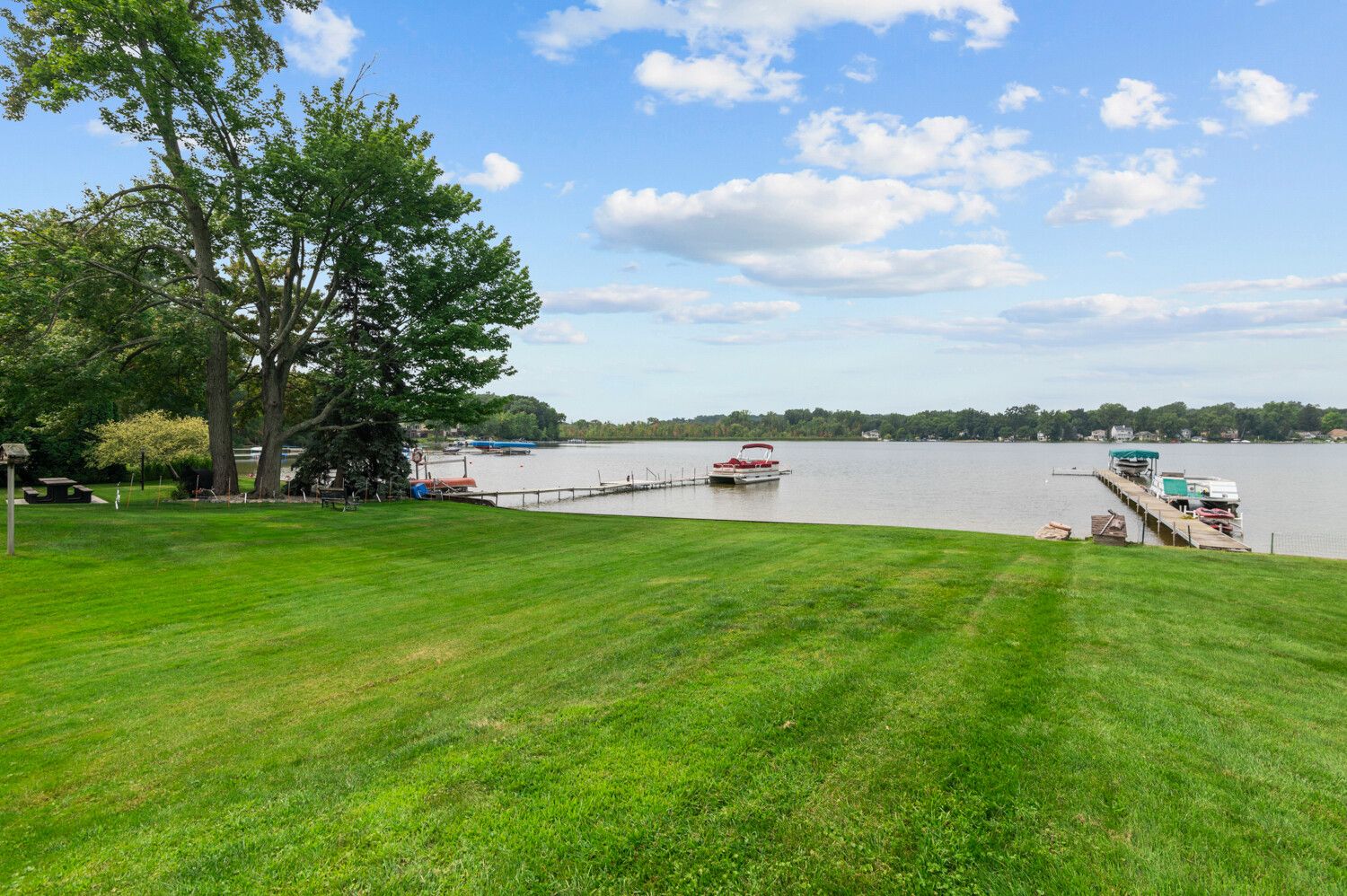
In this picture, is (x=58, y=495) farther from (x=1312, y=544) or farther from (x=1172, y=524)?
(x=1312, y=544)

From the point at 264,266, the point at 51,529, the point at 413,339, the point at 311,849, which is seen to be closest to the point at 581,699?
the point at 311,849

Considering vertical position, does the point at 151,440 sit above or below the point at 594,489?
above

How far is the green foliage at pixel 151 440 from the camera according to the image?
25062 mm

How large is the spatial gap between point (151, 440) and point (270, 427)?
5627 mm

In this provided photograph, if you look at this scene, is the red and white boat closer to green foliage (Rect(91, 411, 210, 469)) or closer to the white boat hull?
the white boat hull

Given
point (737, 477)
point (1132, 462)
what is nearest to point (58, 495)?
point (737, 477)

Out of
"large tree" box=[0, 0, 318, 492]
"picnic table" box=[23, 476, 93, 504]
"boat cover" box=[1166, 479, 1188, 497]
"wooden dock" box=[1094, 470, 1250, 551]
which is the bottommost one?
"wooden dock" box=[1094, 470, 1250, 551]

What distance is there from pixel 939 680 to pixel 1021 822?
222cm

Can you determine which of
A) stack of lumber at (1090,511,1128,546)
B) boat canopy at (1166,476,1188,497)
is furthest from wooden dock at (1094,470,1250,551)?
stack of lumber at (1090,511,1128,546)

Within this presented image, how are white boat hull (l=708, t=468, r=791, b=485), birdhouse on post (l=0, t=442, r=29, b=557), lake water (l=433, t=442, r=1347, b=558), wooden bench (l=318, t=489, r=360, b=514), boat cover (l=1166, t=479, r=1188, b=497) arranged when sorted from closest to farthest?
birdhouse on post (l=0, t=442, r=29, b=557) < wooden bench (l=318, t=489, r=360, b=514) < lake water (l=433, t=442, r=1347, b=558) < boat cover (l=1166, t=479, r=1188, b=497) < white boat hull (l=708, t=468, r=791, b=485)

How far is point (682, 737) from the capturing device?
15.8ft

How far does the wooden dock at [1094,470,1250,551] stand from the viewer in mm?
21889

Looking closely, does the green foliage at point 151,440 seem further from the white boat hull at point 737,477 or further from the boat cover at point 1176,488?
the boat cover at point 1176,488

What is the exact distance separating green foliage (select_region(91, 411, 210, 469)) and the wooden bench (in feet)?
16.8
